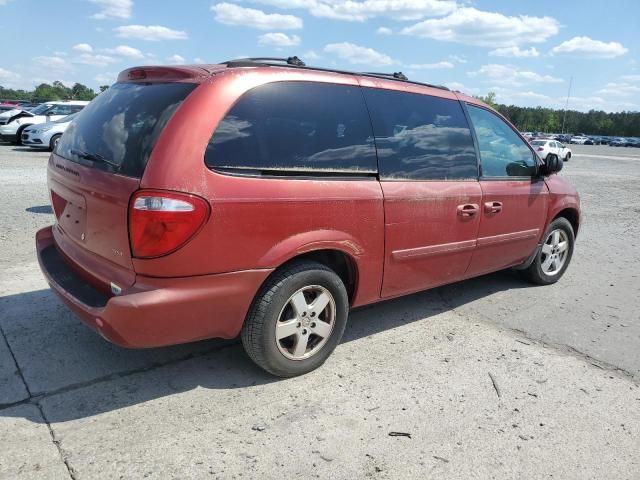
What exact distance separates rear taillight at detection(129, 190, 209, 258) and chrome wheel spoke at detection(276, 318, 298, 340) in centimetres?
83

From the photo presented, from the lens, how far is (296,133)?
307 centimetres

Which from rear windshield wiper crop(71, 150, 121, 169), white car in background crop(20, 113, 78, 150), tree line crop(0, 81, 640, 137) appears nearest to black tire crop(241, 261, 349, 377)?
rear windshield wiper crop(71, 150, 121, 169)

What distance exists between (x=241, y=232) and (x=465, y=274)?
7.57 feet

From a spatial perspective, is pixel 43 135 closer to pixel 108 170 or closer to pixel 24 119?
pixel 24 119

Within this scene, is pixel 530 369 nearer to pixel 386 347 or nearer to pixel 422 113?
pixel 386 347

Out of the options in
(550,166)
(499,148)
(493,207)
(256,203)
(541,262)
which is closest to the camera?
(256,203)

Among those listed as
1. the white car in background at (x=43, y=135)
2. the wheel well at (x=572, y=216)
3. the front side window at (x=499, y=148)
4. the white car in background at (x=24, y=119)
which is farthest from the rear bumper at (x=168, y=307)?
the white car in background at (x=24, y=119)

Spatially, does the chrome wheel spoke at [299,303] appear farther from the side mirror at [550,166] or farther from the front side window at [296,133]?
the side mirror at [550,166]

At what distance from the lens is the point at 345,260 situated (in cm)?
345

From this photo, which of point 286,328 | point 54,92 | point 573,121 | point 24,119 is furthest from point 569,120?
point 286,328

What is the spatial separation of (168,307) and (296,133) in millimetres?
1219

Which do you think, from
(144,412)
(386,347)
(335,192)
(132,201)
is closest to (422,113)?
(335,192)

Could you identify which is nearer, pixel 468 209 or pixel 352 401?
pixel 352 401

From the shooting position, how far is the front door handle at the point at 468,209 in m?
4.02
